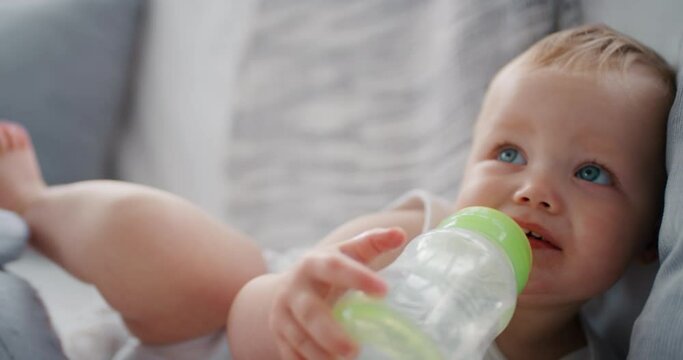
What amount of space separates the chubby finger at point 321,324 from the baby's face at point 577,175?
0.25 meters

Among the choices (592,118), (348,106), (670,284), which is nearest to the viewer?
(670,284)

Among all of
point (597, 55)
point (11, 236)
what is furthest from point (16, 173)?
point (597, 55)

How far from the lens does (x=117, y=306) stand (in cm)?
80

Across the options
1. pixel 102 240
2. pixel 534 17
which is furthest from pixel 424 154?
pixel 102 240

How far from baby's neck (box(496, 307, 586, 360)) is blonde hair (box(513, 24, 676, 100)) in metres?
0.24

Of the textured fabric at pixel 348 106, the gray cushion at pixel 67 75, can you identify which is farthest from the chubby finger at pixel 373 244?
the gray cushion at pixel 67 75

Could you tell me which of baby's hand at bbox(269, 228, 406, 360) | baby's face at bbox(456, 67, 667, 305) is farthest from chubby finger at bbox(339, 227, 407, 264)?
baby's face at bbox(456, 67, 667, 305)

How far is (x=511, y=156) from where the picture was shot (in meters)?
0.77

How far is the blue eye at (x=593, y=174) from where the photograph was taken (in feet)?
2.40

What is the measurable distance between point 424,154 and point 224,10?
17.3 inches

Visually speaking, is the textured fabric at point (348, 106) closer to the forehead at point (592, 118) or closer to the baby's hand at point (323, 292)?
the forehead at point (592, 118)

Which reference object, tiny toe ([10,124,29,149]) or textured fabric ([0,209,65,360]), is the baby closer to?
textured fabric ([0,209,65,360])

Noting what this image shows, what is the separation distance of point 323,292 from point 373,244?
0.05 m

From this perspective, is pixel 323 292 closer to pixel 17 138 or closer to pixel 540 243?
pixel 540 243
